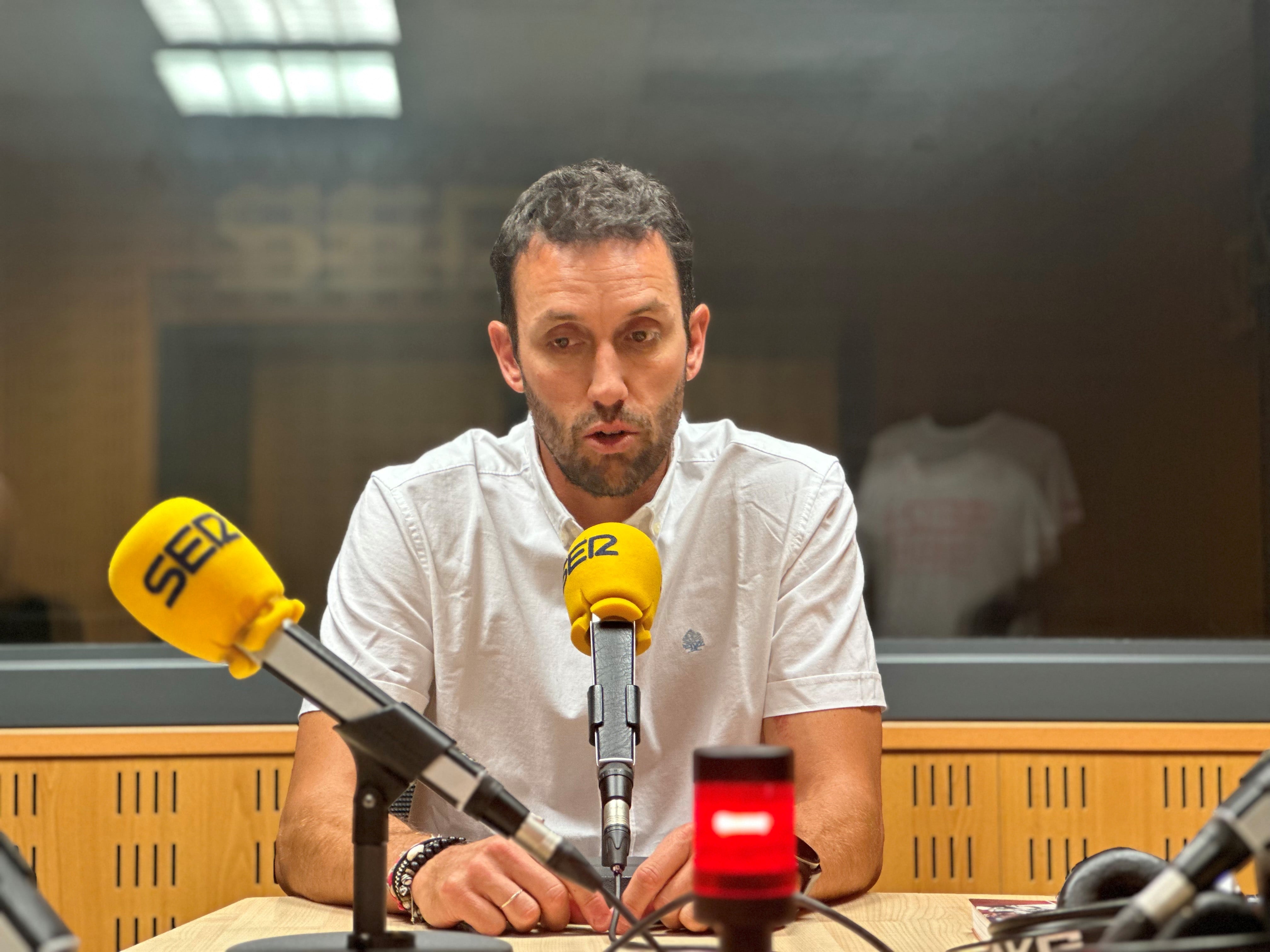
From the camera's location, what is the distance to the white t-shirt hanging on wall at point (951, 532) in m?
2.12

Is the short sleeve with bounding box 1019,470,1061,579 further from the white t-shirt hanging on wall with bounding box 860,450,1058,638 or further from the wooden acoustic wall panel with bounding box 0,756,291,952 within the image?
the wooden acoustic wall panel with bounding box 0,756,291,952

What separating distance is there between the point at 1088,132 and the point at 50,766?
2164mm

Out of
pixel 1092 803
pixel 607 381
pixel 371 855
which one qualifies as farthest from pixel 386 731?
pixel 1092 803

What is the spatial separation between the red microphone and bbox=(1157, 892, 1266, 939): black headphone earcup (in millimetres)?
188

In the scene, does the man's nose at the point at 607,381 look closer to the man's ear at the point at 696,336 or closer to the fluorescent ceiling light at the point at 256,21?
the man's ear at the point at 696,336

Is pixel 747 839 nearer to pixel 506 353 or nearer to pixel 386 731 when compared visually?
pixel 386 731

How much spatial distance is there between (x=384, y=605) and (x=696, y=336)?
22.4 inches

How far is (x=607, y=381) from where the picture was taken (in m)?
1.34

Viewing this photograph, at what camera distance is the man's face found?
1364mm

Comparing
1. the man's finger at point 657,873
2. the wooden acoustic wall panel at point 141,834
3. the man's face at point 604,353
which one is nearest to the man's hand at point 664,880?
the man's finger at point 657,873

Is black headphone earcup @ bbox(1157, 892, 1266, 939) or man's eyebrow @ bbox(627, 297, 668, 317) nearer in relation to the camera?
black headphone earcup @ bbox(1157, 892, 1266, 939)

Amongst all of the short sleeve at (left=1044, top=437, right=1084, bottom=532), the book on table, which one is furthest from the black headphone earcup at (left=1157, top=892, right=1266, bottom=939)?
the short sleeve at (left=1044, top=437, right=1084, bottom=532)

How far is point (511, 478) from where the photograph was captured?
154cm

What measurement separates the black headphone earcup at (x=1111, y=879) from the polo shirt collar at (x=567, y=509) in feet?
2.60
